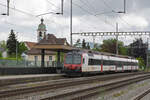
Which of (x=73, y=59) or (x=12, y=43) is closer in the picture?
(x=73, y=59)

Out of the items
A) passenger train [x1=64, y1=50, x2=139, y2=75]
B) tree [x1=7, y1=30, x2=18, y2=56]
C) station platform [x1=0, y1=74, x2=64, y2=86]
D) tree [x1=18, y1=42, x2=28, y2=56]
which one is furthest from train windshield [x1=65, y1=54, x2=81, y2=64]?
tree [x1=18, y1=42, x2=28, y2=56]

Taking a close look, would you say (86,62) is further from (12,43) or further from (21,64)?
(12,43)

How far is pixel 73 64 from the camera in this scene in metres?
31.8

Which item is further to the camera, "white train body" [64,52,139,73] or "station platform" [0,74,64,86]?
"white train body" [64,52,139,73]

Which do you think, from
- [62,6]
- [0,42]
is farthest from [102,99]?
[0,42]

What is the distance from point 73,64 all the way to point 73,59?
0.67 m

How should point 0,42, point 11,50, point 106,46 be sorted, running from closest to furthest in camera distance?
point 106,46 < point 11,50 < point 0,42

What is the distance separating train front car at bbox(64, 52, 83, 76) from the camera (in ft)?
103

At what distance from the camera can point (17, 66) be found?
3145cm

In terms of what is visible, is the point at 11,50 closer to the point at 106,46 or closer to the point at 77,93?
the point at 106,46

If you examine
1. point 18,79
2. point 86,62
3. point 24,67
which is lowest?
point 18,79

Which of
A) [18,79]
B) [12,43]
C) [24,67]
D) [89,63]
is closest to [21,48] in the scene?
[12,43]

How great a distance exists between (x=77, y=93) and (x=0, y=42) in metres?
132

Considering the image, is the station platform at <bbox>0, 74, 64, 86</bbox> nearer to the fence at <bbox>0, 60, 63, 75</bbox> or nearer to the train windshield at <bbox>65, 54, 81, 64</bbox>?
the train windshield at <bbox>65, 54, 81, 64</bbox>
